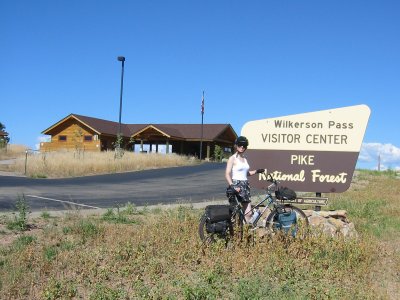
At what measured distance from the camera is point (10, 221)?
25.7ft

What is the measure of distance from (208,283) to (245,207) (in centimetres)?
249

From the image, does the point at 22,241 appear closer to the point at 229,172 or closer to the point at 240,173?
the point at 229,172

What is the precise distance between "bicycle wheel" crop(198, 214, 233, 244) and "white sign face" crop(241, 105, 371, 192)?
257 cm

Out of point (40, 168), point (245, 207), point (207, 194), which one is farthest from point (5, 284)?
point (40, 168)

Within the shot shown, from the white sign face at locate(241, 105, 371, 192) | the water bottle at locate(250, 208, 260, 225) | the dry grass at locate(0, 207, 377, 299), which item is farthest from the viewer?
the white sign face at locate(241, 105, 371, 192)

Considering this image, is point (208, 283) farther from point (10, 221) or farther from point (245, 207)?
point (10, 221)

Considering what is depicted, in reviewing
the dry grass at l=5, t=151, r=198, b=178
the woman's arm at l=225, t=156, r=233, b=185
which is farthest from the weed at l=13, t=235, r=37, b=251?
the dry grass at l=5, t=151, r=198, b=178

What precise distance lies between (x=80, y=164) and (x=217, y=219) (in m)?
20.9

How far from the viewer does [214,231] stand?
22.0 ft

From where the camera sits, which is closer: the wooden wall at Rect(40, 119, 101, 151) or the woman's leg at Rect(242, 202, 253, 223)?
the woman's leg at Rect(242, 202, 253, 223)

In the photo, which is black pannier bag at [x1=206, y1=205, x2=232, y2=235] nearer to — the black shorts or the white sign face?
the black shorts

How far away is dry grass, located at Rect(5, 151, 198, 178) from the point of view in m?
24.9

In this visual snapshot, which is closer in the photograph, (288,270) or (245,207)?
(288,270)

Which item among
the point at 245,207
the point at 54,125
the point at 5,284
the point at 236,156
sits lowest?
the point at 5,284
